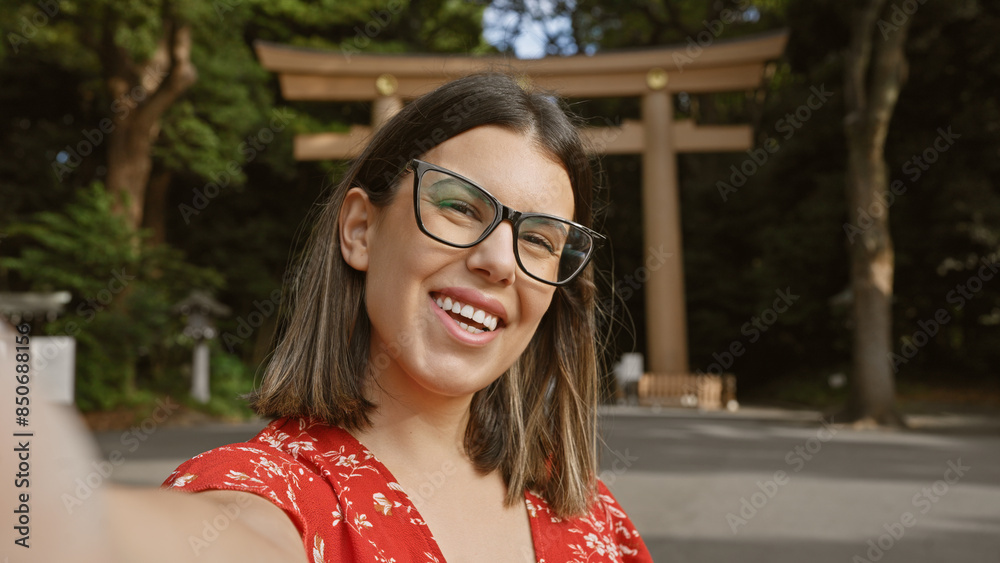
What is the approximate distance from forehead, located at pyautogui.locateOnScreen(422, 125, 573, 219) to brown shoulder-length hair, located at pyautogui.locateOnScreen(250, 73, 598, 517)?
0.05 ft

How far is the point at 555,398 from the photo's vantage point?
138 cm

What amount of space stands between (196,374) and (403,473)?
13.2 meters

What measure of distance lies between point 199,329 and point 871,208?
412 inches

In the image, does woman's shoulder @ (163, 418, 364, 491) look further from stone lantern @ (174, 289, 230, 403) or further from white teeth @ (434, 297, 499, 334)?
stone lantern @ (174, 289, 230, 403)

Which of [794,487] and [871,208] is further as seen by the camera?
[871,208]

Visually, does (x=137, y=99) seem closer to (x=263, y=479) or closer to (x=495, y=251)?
(x=495, y=251)

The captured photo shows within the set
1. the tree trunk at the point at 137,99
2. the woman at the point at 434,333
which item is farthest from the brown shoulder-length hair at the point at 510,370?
the tree trunk at the point at 137,99

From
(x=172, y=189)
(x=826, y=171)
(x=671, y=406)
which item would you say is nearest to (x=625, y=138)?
(x=671, y=406)

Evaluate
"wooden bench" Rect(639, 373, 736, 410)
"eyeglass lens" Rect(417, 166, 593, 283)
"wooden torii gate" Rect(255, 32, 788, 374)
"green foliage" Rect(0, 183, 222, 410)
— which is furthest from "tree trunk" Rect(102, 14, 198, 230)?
"eyeglass lens" Rect(417, 166, 593, 283)

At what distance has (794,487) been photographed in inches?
235

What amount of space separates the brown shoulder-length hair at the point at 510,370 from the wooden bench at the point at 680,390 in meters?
12.4

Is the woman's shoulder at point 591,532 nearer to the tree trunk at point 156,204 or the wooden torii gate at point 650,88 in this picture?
the wooden torii gate at point 650,88

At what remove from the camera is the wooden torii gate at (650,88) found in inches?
487

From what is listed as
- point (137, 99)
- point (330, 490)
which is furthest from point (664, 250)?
point (330, 490)
